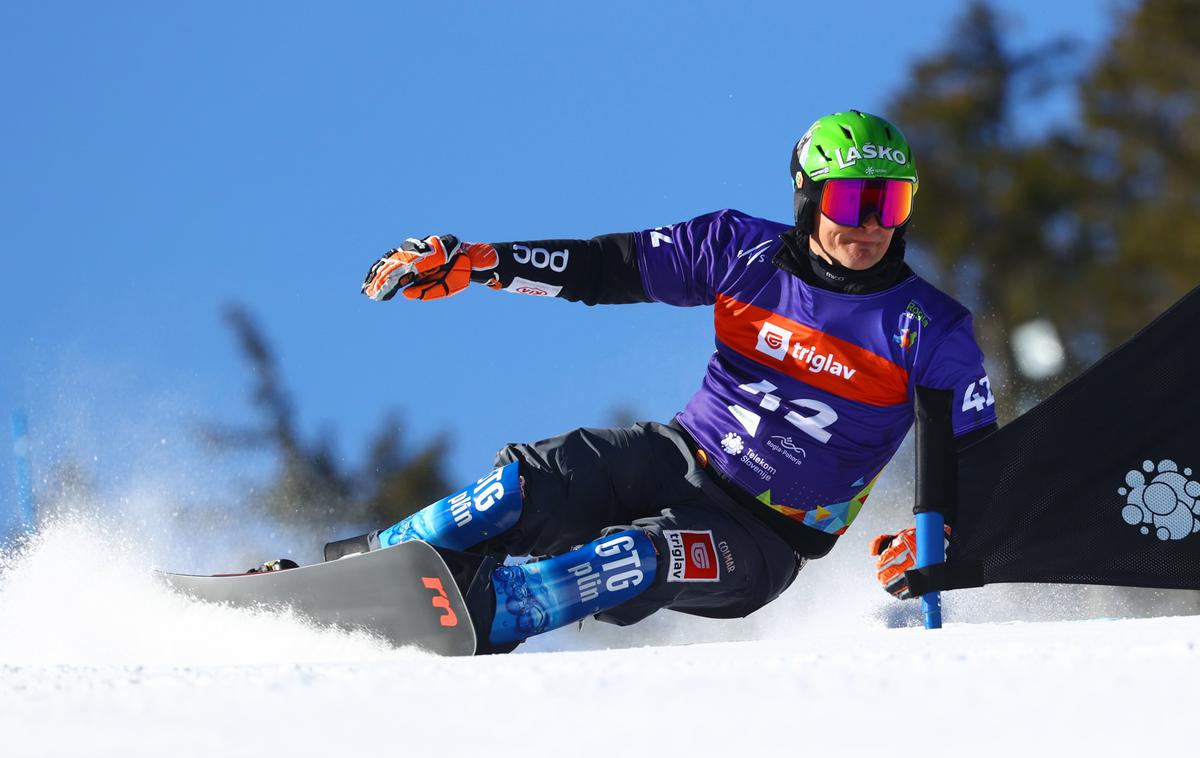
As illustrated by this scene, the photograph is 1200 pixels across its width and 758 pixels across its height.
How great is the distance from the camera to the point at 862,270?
409 centimetres

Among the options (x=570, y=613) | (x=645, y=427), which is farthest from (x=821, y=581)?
(x=570, y=613)

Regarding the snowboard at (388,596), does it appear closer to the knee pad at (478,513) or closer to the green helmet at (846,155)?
the knee pad at (478,513)

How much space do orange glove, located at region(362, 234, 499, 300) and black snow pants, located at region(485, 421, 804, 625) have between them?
0.58 meters

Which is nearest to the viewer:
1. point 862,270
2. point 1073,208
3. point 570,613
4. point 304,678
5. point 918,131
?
point 304,678

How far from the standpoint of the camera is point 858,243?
160 inches

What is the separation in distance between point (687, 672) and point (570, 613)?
5.23 feet

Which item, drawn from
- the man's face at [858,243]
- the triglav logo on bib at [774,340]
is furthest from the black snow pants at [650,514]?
the man's face at [858,243]

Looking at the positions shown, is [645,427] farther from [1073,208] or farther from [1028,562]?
[1073,208]

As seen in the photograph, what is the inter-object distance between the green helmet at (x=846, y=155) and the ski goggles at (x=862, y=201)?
2cm

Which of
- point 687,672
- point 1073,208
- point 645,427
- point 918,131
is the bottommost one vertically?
point 687,672

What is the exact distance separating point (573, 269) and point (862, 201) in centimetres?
98

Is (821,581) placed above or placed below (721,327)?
below

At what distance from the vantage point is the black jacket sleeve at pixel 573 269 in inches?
173

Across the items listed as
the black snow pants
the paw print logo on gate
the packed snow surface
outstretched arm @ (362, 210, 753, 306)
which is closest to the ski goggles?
outstretched arm @ (362, 210, 753, 306)
